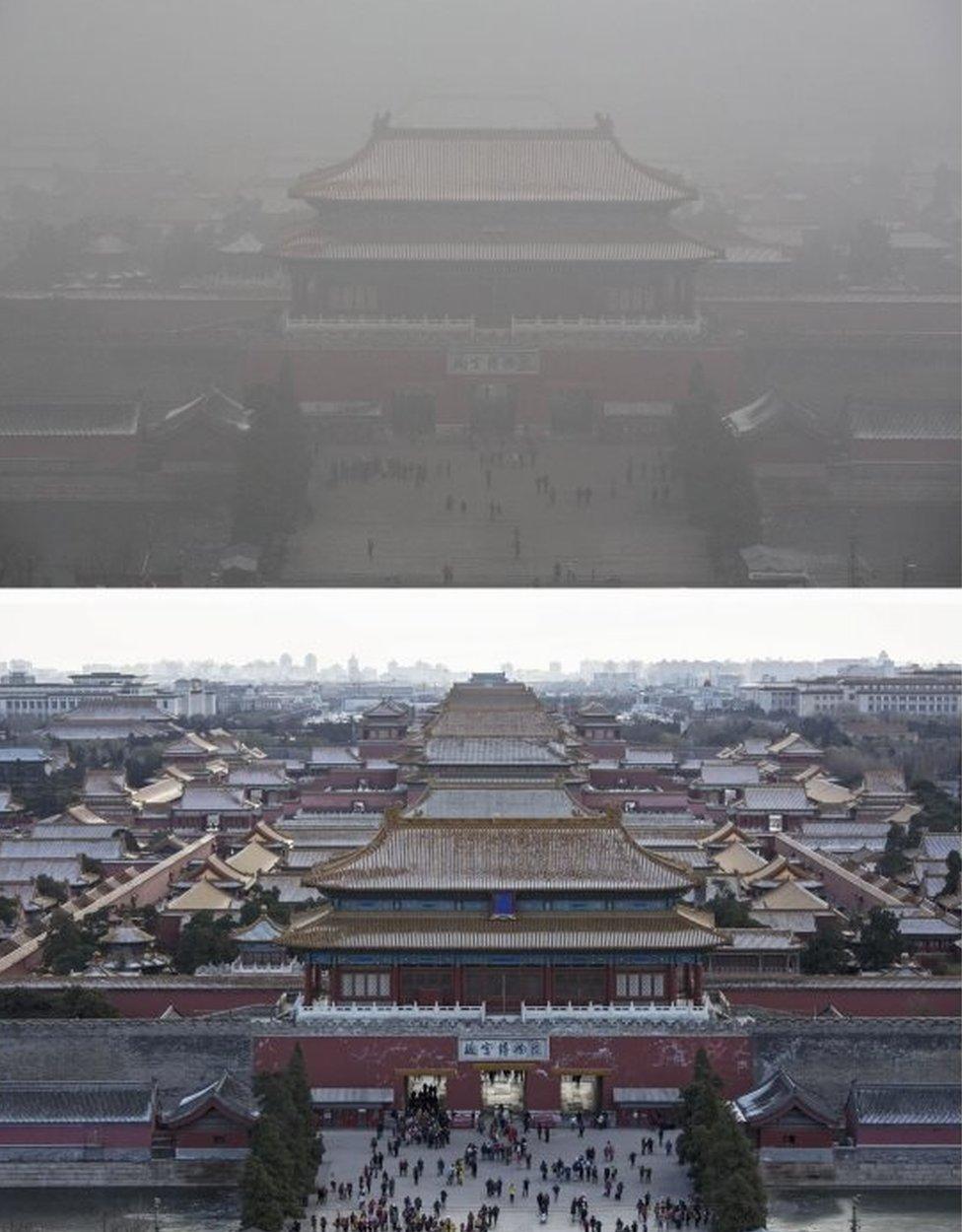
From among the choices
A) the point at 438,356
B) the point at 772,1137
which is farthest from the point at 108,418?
the point at 772,1137

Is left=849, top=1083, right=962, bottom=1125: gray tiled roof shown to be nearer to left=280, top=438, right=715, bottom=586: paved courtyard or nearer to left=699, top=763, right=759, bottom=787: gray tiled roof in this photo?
left=280, top=438, right=715, bottom=586: paved courtyard

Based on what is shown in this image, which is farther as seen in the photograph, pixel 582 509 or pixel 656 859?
pixel 656 859

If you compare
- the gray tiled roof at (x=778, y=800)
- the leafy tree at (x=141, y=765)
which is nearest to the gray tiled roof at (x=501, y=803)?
the gray tiled roof at (x=778, y=800)

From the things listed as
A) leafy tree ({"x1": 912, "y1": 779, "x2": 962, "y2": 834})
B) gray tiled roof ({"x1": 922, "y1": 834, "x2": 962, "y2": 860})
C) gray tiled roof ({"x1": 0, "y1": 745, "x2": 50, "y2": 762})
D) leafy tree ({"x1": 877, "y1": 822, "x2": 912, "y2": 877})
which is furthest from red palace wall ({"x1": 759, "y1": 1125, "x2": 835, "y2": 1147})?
gray tiled roof ({"x1": 0, "y1": 745, "x2": 50, "y2": 762})

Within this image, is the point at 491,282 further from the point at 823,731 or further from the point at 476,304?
the point at 823,731

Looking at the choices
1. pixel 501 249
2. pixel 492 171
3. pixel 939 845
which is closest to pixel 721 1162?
pixel 501 249

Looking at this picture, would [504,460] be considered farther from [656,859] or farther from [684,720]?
[684,720]
